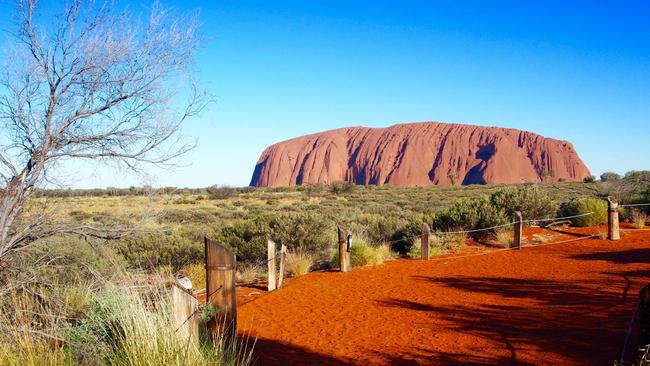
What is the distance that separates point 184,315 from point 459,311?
547 cm

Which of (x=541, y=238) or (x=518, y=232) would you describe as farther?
(x=541, y=238)

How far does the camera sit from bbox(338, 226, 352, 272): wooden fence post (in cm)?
1144

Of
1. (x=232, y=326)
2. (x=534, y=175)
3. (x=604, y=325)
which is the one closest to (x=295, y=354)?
(x=232, y=326)

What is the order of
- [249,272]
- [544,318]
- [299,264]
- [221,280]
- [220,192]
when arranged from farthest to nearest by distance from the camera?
[220,192] → [249,272] → [299,264] → [544,318] → [221,280]

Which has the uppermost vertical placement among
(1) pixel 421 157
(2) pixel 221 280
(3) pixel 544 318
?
(1) pixel 421 157

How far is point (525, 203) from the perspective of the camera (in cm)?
1700

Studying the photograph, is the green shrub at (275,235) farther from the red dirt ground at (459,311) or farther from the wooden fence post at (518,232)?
the wooden fence post at (518,232)

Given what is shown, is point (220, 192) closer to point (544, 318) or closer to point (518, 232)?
point (518, 232)

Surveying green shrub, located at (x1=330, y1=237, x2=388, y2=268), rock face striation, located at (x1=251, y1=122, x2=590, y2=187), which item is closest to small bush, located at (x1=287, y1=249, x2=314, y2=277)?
green shrub, located at (x1=330, y1=237, x2=388, y2=268)

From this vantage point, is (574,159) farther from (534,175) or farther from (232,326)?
(232,326)

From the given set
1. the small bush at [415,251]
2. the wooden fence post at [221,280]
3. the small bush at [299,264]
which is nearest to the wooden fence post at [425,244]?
the small bush at [415,251]

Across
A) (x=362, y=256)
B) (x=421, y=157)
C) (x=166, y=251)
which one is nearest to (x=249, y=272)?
(x=166, y=251)

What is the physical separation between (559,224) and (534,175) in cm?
9187

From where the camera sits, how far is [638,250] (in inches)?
466
